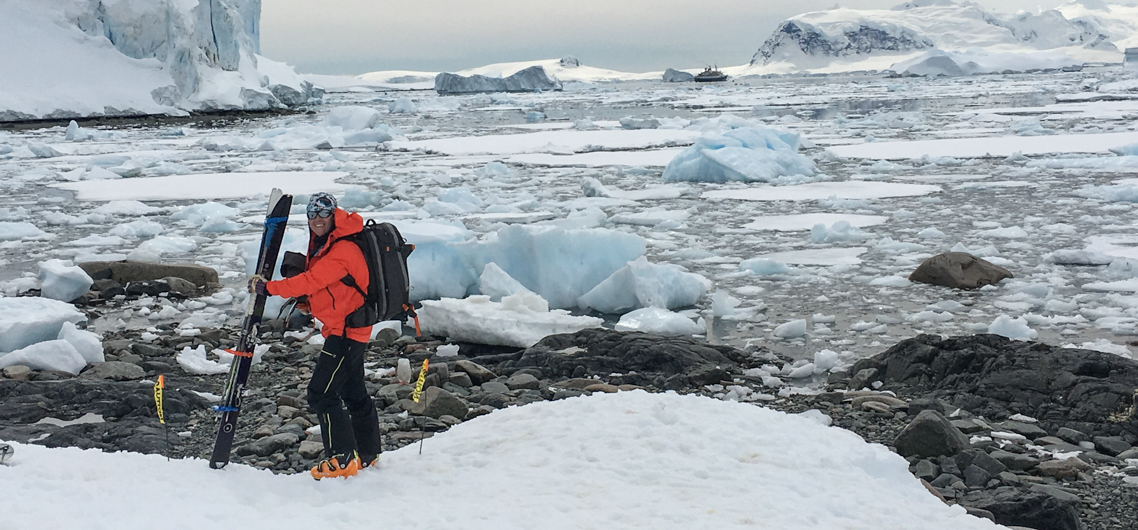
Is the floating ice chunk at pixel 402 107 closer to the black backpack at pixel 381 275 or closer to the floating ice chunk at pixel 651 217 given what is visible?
the floating ice chunk at pixel 651 217

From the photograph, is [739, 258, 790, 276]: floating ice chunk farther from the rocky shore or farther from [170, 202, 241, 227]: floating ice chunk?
[170, 202, 241, 227]: floating ice chunk

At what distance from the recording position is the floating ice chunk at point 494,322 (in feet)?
22.0

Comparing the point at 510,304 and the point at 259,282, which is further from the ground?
the point at 259,282

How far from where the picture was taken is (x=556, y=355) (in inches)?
241

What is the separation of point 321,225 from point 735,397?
2902 millimetres

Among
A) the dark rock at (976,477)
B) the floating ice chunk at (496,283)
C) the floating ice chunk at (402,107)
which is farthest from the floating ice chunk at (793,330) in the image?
the floating ice chunk at (402,107)

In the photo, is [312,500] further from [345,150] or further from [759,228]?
[345,150]

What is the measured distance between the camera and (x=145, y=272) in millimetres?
8633

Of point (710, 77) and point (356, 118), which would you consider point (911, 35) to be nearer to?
point (710, 77)

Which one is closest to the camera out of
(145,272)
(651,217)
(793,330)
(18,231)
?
(793,330)

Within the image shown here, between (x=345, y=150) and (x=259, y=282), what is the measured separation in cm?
2196

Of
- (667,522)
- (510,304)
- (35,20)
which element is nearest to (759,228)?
(510,304)

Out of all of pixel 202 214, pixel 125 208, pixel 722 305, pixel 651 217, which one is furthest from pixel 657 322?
pixel 125 208

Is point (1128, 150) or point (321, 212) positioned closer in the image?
point (321, 212)
